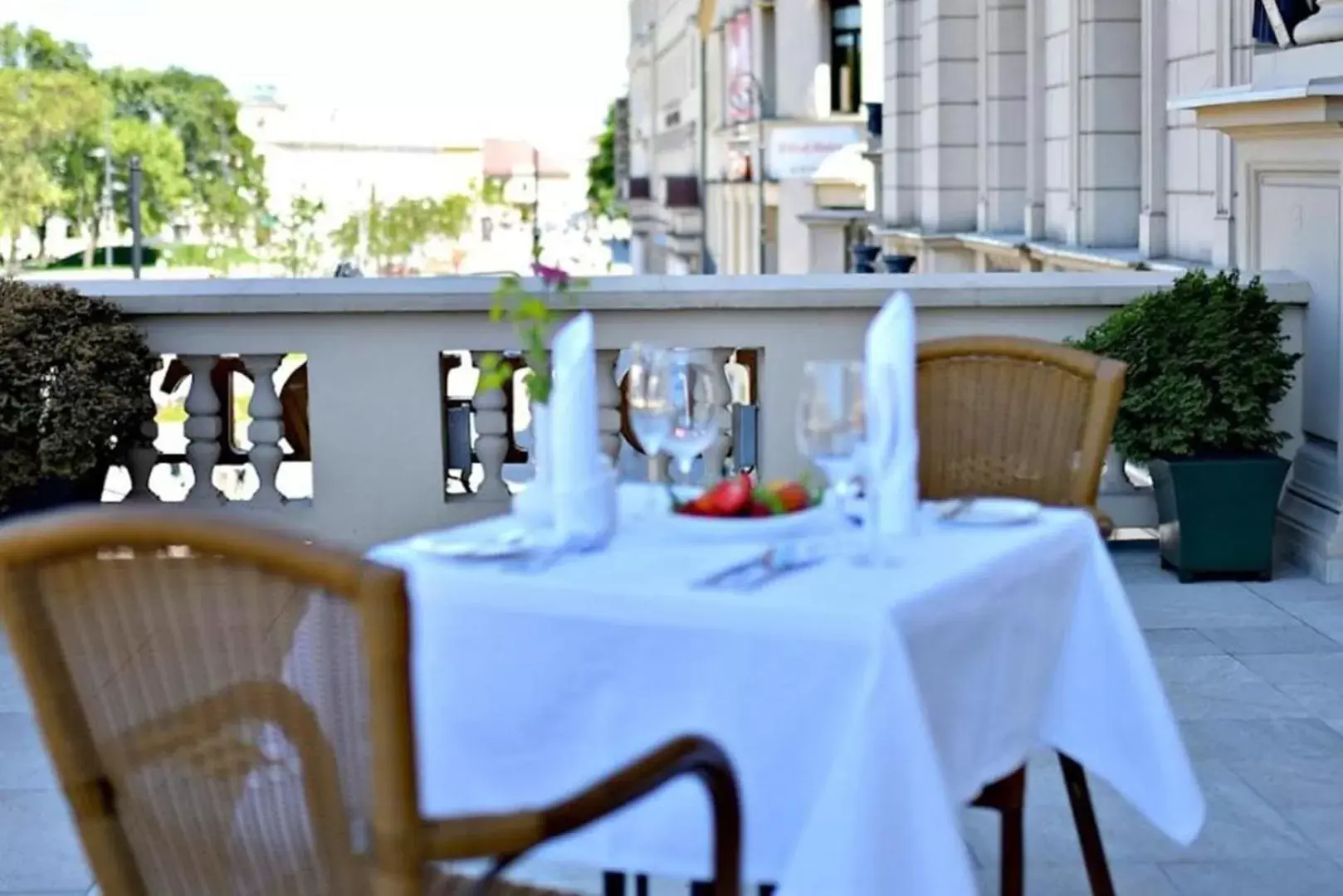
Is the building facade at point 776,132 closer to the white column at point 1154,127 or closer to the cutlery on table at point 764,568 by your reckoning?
the white column at point 1154,127

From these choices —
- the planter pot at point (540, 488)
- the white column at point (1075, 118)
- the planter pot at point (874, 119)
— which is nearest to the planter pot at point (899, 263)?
the planter pot at point (874, 119)

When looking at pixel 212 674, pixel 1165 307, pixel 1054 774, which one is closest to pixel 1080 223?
pixel 1165 307

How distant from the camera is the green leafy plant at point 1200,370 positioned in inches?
316

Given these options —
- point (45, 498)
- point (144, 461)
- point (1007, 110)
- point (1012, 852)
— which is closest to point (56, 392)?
point (45, 498)

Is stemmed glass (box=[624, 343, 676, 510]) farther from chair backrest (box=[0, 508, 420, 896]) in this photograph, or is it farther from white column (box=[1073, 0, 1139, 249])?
white column (box=[1073, 0, 1139, 249])

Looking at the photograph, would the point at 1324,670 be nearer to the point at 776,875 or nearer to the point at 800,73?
the point at 776,875

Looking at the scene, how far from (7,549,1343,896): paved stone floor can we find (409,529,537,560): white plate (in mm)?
1403

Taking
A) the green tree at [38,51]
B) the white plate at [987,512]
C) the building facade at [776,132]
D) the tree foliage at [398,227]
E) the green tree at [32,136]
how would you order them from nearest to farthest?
the white plate at [987,512] < the building facade at [776,132] < the green tree at [32,136] < the tree foliage at [398,227] < the green tree at [38,51]

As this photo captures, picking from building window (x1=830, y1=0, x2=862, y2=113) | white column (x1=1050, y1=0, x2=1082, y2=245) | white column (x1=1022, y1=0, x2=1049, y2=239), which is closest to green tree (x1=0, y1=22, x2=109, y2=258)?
building window (x1=830, y1=0, x2=862, y2=113)

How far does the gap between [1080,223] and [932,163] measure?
20.5ft

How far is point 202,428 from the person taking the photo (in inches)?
333

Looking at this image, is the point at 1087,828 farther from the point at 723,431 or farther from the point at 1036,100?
the point at 1036,100

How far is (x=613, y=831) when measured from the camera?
325cm

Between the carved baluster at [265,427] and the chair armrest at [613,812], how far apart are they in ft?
18.9
